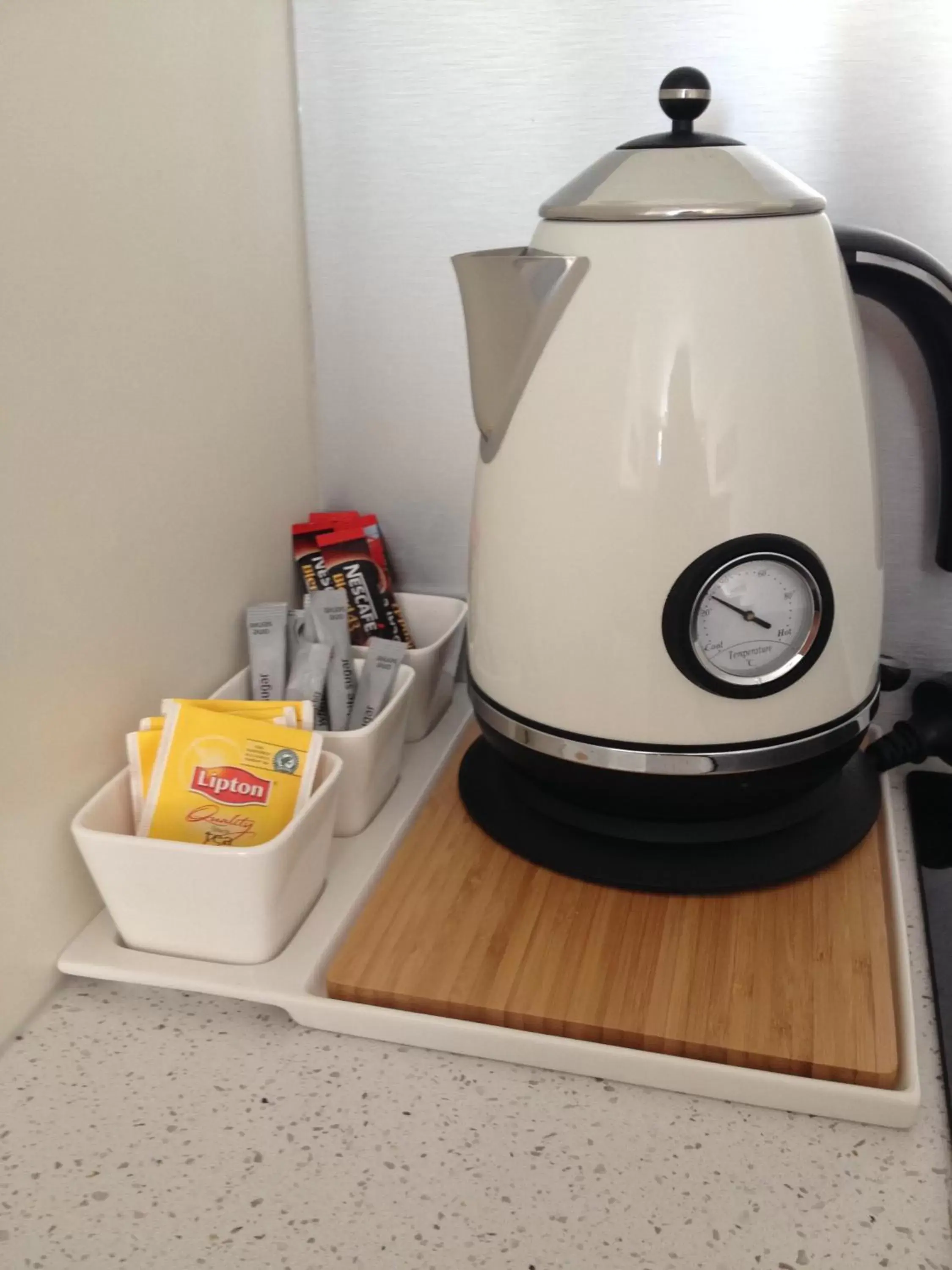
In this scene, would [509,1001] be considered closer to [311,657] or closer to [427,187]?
[311,657]

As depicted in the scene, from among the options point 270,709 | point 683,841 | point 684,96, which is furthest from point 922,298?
point 270,709

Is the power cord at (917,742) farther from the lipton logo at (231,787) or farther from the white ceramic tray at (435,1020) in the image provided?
the lipton logo at (231,787)

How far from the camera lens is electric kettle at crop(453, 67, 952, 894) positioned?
51 centimetres

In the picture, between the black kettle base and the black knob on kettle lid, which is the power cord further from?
the black knob on kettle lid

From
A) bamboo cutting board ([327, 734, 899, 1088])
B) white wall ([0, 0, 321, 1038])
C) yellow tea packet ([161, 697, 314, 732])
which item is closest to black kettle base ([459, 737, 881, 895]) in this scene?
bamboo cutting board ([327, 734, 899, 1088])

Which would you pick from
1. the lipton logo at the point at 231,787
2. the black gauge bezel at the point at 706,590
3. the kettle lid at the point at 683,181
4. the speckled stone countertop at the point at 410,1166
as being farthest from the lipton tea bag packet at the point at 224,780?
the kettle lid at the point at 683,181

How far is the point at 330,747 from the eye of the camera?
2.07ft

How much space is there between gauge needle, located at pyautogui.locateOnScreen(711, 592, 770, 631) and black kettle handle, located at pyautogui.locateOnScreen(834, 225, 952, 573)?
8.4 inches

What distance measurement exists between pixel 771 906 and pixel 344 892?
0.24 m

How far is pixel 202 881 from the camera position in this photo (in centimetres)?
53

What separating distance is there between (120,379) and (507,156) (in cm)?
33

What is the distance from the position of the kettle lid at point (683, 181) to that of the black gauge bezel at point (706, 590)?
16 cm

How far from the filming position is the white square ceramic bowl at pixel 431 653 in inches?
29.2

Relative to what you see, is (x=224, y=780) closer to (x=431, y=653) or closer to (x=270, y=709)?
(x=270, y=709)
